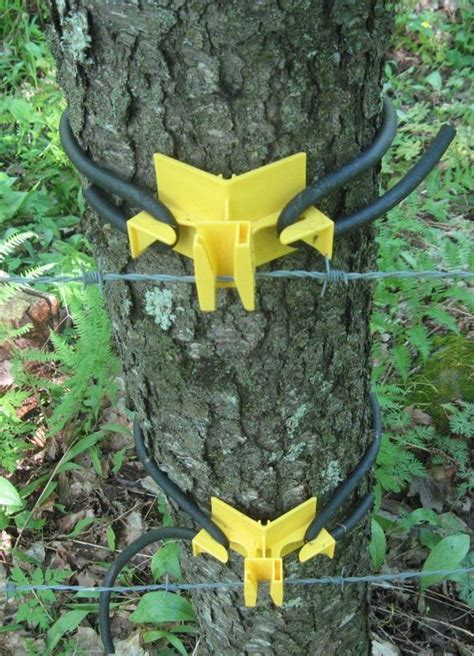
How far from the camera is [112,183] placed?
3.67 ft

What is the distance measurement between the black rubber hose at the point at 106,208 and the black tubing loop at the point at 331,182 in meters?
0.27

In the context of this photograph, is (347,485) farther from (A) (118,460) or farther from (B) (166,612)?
(A) (118,460)

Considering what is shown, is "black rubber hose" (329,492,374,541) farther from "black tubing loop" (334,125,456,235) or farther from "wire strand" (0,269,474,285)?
"black tubing loop" (334,125,456,235)

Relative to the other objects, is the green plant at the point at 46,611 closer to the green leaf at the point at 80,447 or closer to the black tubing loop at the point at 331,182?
the green leaf at the point at 80,447

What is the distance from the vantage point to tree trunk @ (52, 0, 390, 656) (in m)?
0.99

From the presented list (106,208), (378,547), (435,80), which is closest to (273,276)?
(106,208)

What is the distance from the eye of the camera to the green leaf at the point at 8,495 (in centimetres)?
245

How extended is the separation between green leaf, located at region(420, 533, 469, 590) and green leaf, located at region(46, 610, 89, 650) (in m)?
1.20

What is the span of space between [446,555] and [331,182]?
166 centimetres

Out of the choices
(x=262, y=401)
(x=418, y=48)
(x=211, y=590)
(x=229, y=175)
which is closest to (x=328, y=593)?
(x=211, y=590)

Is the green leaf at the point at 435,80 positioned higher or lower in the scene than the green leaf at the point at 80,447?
higher

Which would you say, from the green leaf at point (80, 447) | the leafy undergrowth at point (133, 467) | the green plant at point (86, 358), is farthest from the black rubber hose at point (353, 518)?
the green leaf at point (80, 447)

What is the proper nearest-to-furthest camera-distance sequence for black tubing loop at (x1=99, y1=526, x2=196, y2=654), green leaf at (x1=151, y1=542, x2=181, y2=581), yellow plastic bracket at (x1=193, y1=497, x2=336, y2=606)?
yellow plastic bracket at (x1=193, y1=497, x2=336, y2=606) < black tubing loop at (x1=99, y1=526, x2=196, y2=654) < green leaf at (x1=151, y1=542, x2=181, y2=581)

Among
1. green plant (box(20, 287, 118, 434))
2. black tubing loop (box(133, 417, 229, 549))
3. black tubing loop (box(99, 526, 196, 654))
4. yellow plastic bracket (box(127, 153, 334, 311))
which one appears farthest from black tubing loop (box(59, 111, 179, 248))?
green plant (box(20, 287, 118, 434))
